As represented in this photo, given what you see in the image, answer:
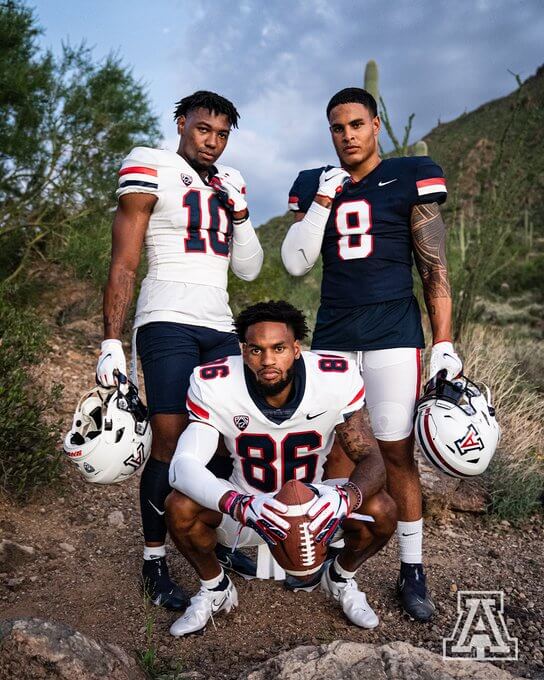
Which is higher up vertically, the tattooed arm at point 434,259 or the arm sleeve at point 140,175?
the arm sleeve at point 140,175

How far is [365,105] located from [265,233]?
68.4 feet

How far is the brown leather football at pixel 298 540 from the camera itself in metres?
2.24

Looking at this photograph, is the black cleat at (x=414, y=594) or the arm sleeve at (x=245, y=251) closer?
the black cleat at (x=414, y=594)

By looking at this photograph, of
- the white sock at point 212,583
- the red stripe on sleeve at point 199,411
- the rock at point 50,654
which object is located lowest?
the white sock at point 212,583

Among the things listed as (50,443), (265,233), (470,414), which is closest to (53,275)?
(50,443)

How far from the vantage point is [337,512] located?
2.33 m

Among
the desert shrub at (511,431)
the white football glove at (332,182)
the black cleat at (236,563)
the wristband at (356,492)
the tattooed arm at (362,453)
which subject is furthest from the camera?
the desert shrub at (511,431)

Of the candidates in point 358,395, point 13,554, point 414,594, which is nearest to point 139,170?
point 358,395

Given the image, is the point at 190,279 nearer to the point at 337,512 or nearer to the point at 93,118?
the point at 337,512

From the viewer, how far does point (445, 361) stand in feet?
9.40

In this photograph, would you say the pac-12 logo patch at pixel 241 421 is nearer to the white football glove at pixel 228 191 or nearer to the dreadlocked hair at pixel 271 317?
the dreadlocked hair at pixel 271 317

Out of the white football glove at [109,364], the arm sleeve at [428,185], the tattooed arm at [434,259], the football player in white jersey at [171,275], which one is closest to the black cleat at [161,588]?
the football player in white jersey at [171,275]

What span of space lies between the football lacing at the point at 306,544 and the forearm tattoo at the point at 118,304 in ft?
4.09

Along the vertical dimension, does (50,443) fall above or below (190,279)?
below
